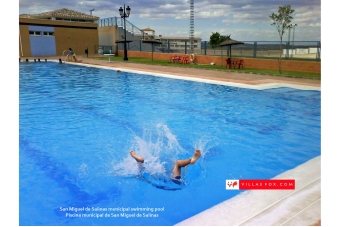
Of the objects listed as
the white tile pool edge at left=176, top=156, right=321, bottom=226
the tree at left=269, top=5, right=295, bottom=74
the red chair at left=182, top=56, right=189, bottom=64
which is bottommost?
the white tile pool edge at left=176, top=156, right=321, bottom=226

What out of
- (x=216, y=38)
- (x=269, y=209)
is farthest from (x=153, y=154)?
(x=216, y=38)

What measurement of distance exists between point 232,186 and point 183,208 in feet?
1.89

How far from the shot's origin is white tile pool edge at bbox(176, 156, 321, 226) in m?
2.66

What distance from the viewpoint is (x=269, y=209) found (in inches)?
111

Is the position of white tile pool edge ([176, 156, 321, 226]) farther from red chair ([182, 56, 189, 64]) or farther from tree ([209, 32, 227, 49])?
red chair ([182, 56, 189, 64])

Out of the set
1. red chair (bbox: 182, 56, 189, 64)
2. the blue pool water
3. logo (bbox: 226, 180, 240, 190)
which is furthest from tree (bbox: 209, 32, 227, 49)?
logo (bbox: 226, 180, 240, 190)

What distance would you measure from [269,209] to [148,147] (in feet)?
8.44

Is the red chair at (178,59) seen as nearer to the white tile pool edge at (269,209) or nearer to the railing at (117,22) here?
the railing at (117,22)

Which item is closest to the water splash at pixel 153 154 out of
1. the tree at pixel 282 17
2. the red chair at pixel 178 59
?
the tree at pixel 282 17

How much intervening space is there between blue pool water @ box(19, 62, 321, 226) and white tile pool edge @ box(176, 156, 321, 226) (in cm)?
21

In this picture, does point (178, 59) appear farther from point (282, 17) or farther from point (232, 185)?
point (232, 185)

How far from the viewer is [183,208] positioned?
3.23 meters
